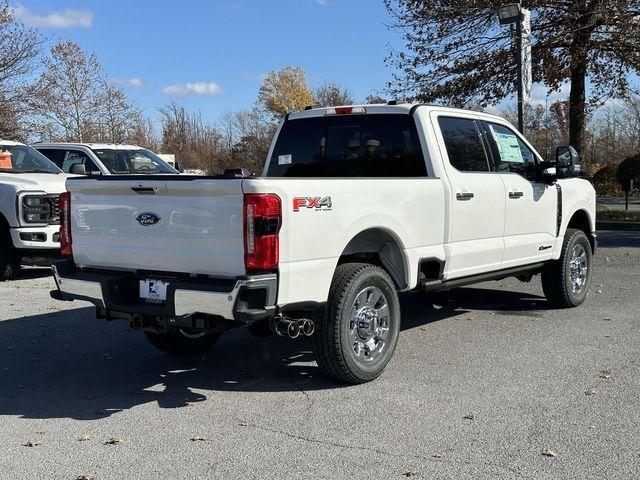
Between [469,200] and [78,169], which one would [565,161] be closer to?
[469,200]

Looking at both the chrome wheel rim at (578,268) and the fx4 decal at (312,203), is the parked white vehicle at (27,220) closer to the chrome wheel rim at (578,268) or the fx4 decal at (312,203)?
the fx4 decal at (312,203)

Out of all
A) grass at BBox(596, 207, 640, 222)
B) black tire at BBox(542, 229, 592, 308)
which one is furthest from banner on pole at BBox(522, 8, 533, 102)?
grass at BBox(596, 207, 640, 222)

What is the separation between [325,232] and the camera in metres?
4.71

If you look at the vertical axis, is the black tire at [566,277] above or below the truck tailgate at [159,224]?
below

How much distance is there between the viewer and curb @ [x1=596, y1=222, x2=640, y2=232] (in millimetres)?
17469

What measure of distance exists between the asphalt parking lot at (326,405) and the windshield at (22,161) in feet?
14.8

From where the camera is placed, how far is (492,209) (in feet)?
21.1

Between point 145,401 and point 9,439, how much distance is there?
97 cm

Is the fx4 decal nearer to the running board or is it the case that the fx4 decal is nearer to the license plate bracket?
the license plate bracket

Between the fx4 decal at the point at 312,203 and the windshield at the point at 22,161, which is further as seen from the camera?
the windshield at the point at 22,161

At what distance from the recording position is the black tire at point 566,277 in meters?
7.64

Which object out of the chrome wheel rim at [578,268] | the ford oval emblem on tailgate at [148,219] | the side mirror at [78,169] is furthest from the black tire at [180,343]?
the side mirror at [78,169]

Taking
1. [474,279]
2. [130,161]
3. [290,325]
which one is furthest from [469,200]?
[130,161]

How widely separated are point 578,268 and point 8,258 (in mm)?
7866
